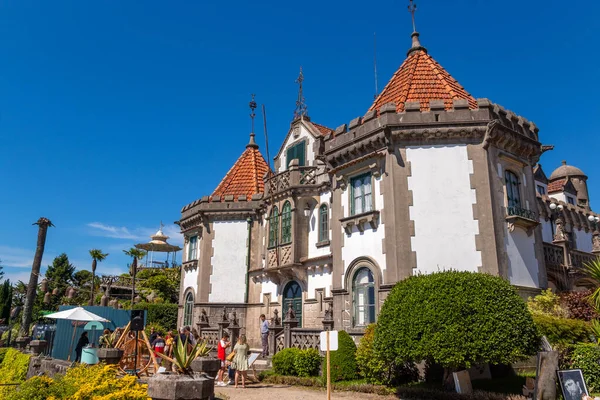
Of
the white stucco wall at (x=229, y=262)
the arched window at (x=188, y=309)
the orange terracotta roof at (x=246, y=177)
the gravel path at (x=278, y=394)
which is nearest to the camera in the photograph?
the gravel path at (x=278, y=394)

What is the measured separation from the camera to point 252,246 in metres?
24.9

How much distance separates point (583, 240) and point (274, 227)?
57.6ft

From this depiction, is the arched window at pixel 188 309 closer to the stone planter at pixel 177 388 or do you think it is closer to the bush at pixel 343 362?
the bush at pixel 343 362

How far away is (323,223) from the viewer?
2128 centimetres

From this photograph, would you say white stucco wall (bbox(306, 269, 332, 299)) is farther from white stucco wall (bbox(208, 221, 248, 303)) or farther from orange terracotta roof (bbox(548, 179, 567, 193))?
orange terracotta roof (bbox(548, 179, 567, 193))

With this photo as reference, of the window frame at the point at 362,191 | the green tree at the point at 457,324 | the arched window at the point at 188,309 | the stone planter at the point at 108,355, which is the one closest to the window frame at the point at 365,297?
the window frame at the point at 362,191

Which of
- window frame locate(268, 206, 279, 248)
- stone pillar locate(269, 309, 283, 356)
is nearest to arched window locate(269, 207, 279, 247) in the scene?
window frame locate(268, 206, 279, 248)

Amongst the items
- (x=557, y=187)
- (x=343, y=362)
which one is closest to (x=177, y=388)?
(x=343, y=362)

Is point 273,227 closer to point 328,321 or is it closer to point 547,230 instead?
point 328,321

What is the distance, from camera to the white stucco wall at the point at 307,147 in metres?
23.2

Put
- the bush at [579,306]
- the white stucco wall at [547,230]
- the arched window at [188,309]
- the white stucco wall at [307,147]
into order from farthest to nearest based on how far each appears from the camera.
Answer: the arched window at [188,309] < the white stucco wall at [307,147] < the white stucco wall at [547,230] < the bush at [579,306]

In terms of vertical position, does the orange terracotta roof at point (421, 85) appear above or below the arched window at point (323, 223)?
above

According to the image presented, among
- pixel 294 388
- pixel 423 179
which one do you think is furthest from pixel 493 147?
pixel 294 388

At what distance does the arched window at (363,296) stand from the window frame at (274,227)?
260 inches
